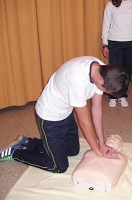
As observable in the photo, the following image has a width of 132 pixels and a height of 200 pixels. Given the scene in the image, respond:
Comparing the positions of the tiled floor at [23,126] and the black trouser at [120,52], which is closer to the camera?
the tiled floor at [23,126]

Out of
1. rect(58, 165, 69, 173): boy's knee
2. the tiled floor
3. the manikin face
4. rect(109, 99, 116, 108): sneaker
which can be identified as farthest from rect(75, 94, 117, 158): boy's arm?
rect(109, 99, 116, 108): sneaker

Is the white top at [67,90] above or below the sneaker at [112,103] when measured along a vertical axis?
above

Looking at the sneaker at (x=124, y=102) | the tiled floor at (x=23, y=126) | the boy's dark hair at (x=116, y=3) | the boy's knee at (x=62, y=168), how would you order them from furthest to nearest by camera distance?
the sneaker at (x=124, y=102), the boy's dark hair at (x=116, y=3), the tiled floor at (x=23, y=126), the boy's knee at (x=62, y=168)

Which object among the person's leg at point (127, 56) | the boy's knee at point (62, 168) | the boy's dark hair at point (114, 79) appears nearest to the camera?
the boy's dark hair at point (114, 79)

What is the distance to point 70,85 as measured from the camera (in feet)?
4.65

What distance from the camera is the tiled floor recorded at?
1.89m

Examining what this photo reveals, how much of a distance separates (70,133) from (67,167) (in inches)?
9.9

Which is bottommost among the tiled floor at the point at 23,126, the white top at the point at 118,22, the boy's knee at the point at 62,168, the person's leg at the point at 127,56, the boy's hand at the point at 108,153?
the tiled floor at the point at 23,126

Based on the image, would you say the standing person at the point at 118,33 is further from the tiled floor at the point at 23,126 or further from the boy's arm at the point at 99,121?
the boy's arm at the point at 99,121

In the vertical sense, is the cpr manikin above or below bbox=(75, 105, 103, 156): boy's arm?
below

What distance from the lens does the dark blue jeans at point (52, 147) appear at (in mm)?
1699

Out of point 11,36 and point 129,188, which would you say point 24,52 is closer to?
point 11,36

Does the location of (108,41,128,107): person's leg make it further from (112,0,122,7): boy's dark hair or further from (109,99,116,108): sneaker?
(112,0,122,7): boy's dark hair

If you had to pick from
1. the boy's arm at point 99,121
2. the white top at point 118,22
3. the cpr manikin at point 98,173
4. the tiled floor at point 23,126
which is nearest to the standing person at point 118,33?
the white top at point 118,22
